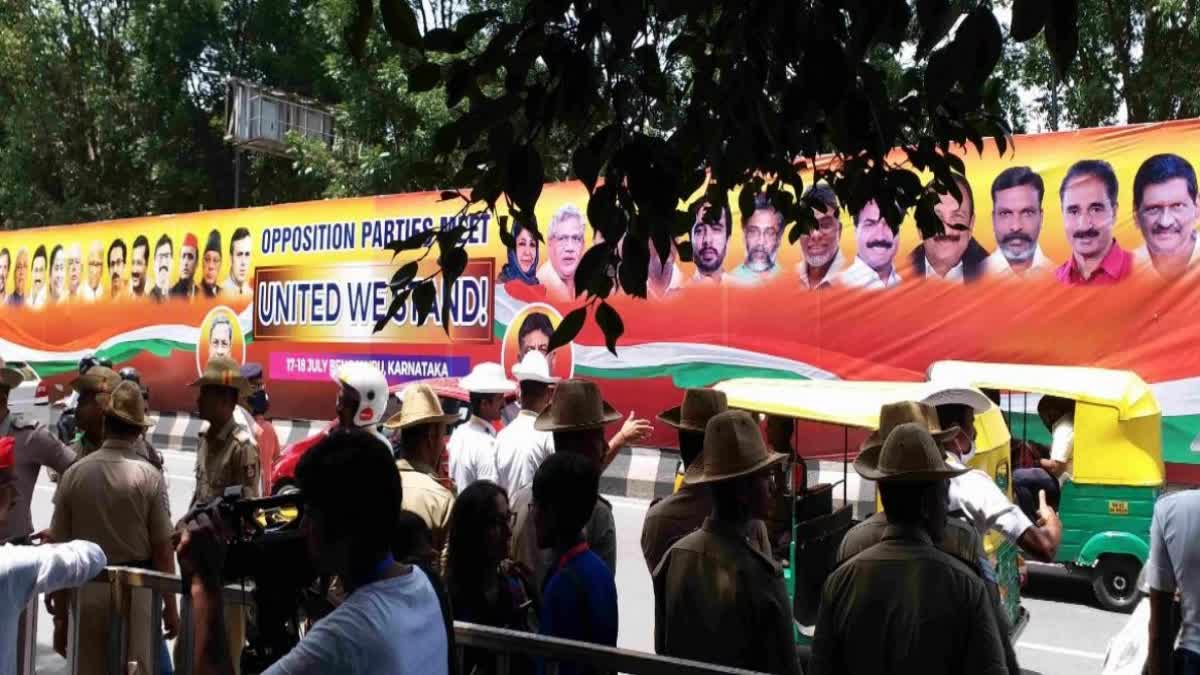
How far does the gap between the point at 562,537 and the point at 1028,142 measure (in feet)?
29.8

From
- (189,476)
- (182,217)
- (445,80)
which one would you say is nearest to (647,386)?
(189,476)

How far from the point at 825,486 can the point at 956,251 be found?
181 inches

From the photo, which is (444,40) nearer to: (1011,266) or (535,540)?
(535,540)

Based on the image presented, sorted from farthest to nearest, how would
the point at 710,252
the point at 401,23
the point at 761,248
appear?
1. the point at 710,252
2. the point at 761,248
3. the point at 401,23

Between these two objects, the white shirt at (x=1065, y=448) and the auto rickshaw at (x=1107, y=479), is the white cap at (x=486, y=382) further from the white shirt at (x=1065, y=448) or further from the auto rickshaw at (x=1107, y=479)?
the white shirt at (x=1065, y=448)

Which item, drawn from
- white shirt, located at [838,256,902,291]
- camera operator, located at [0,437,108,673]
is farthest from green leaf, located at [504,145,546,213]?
white shirt, located at [838,256,902,291]

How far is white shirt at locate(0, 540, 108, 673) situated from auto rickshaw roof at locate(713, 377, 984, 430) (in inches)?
162

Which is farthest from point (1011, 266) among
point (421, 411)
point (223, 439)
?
point (223, 439)

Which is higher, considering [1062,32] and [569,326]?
[1062,32]

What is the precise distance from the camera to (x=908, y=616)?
3.20 meters

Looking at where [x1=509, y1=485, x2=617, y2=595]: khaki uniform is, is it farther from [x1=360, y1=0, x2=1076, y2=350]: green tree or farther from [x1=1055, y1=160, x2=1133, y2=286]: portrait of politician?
[x1=1055, y1=160, x2=1133, y2=286]: portrait of politician

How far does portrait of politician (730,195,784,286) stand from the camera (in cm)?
1323

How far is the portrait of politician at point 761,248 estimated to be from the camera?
43.4ft

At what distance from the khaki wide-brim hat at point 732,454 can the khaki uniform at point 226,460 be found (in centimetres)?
279
